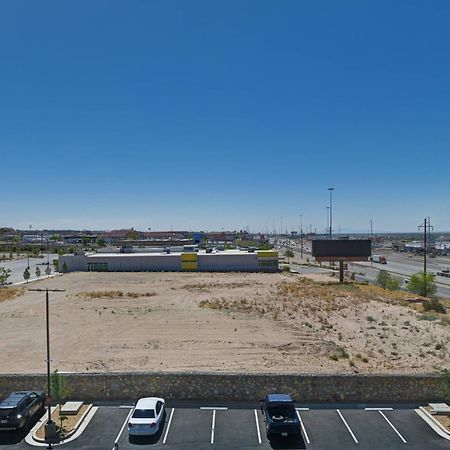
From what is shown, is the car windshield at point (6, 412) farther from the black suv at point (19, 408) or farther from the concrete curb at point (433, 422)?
the concrete curb at point (433, 422)

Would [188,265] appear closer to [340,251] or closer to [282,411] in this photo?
[340,251]

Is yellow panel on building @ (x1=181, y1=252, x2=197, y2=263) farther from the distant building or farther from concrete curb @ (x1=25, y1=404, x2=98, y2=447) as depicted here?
concrete curb @ (x1=25, y1=404, x2=98, y2=447)

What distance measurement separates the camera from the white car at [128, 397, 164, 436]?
16922 millimetres

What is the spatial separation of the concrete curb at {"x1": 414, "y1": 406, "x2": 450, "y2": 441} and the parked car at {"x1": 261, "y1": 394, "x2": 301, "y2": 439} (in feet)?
19.1

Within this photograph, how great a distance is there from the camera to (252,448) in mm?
16219

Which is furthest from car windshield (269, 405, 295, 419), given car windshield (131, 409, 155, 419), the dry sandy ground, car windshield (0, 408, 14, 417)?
car windshield (0, 408, 14, 417)

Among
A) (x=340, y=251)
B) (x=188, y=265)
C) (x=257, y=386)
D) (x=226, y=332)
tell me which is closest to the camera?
(x=257, y=386)

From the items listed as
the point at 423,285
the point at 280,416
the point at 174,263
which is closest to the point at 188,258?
the point at 174,263

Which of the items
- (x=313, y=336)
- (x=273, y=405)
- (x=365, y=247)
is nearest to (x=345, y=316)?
(x=313, y=336)

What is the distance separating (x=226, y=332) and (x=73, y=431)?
17.9 metres

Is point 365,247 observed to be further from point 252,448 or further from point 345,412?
point 252,448

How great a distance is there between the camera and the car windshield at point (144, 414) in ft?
57.1

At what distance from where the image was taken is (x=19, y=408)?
17344 millimetres

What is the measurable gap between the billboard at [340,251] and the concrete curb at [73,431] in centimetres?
5009
